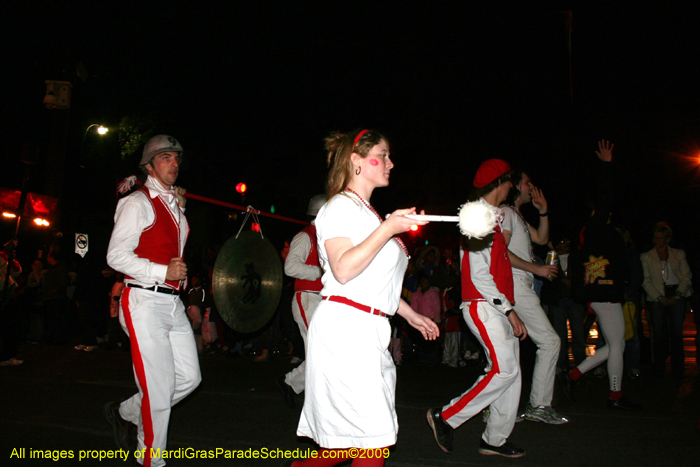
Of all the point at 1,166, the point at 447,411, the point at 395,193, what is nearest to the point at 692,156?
the point at 395,193

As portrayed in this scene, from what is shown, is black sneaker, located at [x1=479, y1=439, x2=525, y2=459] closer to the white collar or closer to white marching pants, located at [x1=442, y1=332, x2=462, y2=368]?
the white collar

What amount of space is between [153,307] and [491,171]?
284cm

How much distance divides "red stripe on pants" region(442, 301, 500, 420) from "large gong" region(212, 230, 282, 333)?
6.60 feet

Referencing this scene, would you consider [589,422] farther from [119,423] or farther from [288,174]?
[288,174]

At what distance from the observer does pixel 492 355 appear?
3982mm

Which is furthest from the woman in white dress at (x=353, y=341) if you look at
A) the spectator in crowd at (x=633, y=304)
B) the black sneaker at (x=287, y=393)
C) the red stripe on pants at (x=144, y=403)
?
the spectator in crowd at (x=633, y=304)

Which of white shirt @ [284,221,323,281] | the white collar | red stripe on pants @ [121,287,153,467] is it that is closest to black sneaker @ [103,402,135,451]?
red stripe on pants @ [121,287,153,467]

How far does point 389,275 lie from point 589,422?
3.38m

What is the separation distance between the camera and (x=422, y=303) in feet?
29.9

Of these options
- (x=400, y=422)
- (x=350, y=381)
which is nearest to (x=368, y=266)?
(x=350, y=381)

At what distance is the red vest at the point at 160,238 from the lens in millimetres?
3682

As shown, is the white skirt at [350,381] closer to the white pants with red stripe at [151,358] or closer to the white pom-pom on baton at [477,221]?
the white pom-pom on baton at [477,221]

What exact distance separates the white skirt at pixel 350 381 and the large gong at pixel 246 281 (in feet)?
7.32

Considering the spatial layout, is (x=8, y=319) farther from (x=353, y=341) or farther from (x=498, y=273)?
(x=353, y=341)
